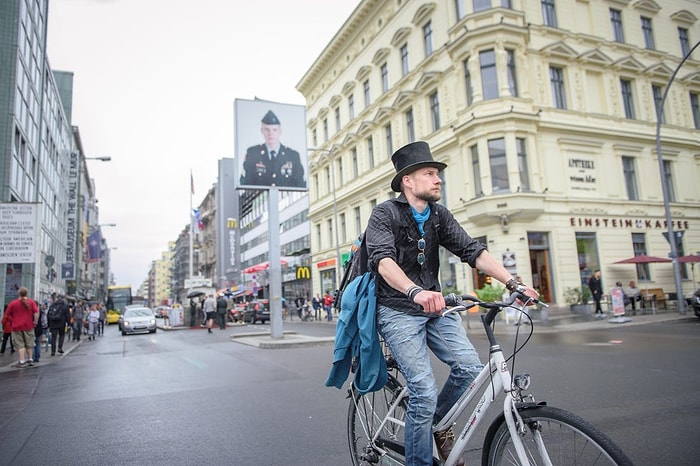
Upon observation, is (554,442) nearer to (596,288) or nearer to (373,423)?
(373,423)

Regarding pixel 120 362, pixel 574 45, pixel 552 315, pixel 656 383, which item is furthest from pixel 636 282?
pixel 120 362

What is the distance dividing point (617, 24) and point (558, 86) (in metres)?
6.38

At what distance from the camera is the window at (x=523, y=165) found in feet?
72.3

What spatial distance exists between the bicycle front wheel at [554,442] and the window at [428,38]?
2697 centimetres

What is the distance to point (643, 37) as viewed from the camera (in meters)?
27.3

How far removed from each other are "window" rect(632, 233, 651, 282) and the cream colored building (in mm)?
77

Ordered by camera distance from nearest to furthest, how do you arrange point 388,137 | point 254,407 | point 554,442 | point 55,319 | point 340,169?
point 554,442 < point 254,407 < point 55,319 < point 388,137 < point 340,169

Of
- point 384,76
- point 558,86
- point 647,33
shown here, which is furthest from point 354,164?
point 647,33

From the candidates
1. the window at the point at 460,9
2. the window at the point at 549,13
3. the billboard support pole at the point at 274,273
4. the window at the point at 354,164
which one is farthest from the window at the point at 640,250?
the billboard support pole at the point at 274,273

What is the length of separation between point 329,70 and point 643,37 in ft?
71.5

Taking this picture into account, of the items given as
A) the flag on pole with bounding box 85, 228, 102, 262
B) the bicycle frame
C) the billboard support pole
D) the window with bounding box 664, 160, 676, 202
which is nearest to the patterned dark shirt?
the bicycle frame

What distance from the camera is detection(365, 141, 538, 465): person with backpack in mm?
2775

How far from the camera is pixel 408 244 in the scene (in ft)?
10.1

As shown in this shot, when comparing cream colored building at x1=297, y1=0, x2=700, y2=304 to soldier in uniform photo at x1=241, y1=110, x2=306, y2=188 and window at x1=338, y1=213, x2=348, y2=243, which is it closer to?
window at x1=338, y1=213, x2=348, y2=243
